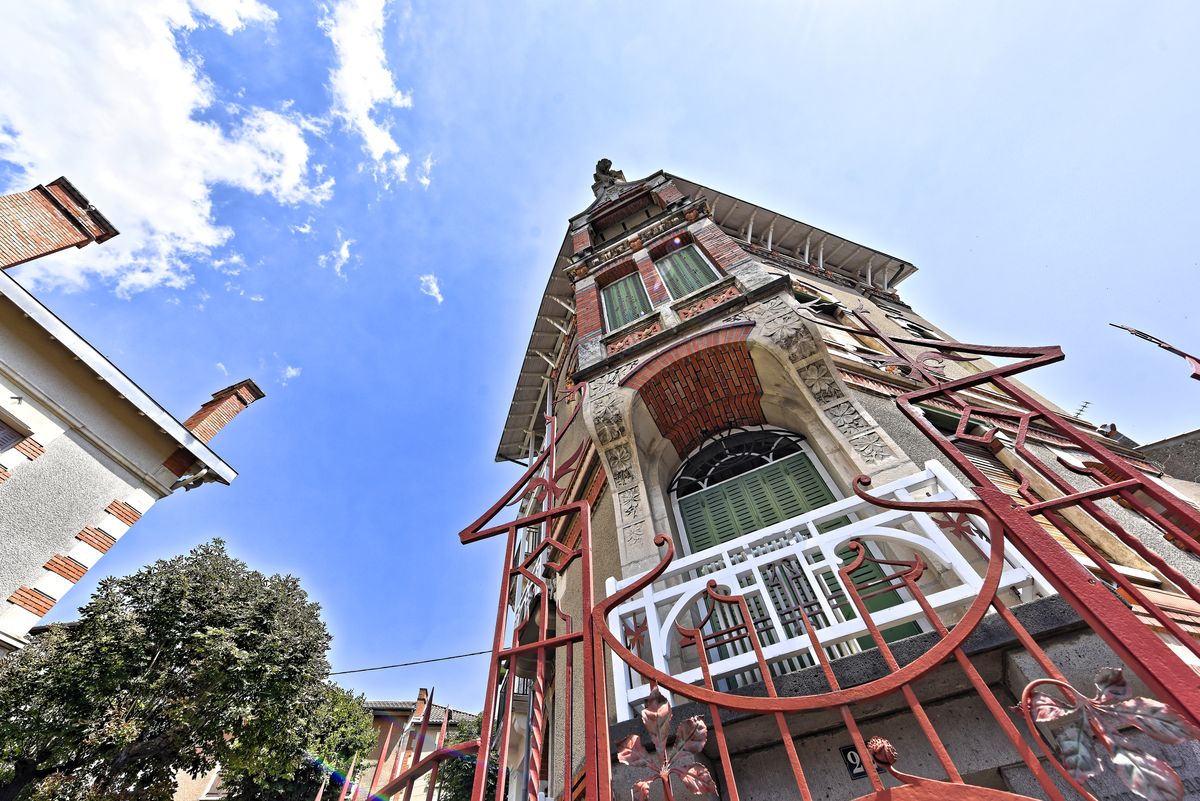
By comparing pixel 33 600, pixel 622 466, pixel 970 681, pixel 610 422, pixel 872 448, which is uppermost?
pixel 33 600

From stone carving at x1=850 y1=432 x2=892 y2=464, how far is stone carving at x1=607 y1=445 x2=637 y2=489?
2335mm

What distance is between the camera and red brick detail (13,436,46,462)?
28.1ft

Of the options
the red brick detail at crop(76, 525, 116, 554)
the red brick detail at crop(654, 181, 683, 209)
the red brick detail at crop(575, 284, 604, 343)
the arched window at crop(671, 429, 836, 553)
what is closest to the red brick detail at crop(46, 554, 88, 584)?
the red brick detail at crop(76, 525, 116, 554)

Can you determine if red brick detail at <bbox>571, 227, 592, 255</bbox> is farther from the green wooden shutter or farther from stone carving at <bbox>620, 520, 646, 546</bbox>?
stone carving at <bbox>620, 520, 646, 546</bbox>

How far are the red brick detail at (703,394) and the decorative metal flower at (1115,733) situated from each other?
15.1ft

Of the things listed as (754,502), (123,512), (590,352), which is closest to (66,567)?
(123,512)

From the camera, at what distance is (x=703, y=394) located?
6.11 meters

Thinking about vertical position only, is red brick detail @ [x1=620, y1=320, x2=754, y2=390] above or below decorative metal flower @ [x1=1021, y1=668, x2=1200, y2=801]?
above

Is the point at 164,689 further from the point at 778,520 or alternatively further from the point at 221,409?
the point at 778,520

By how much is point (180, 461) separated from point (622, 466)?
11220 mm

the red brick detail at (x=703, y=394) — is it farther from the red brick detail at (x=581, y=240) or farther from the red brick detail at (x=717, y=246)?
the red brick detail at (x=581, y=240)

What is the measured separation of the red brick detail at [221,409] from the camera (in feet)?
39.0

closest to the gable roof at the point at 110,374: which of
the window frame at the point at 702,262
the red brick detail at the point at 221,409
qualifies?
the red brick detail at the point at 221,409

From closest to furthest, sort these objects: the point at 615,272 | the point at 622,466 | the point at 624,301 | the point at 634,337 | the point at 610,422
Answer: the point at 622,466
the point at 610,422
the point at 634,337
the point at 624,301
the point at 615,272
